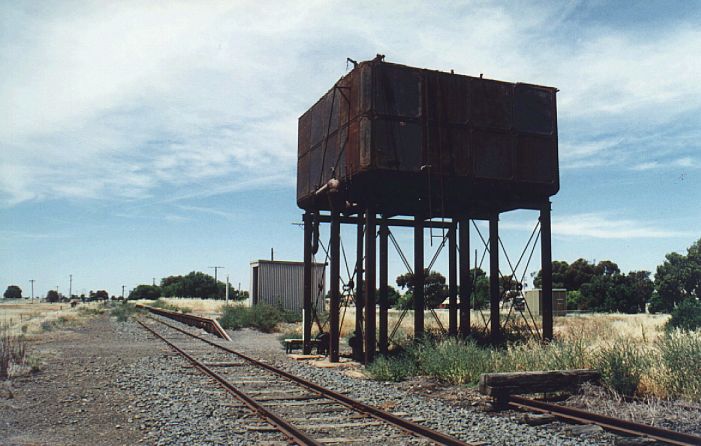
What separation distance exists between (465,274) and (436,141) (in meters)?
4.31

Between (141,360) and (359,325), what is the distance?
6124 mm

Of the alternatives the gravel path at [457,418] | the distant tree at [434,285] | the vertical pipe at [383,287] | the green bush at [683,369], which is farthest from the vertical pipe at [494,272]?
the distant tree at [434,285]

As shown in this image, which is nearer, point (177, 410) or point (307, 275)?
point (177, 410)

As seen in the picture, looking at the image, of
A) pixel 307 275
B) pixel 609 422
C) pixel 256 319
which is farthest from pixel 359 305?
pixel 256 319

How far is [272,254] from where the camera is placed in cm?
6469

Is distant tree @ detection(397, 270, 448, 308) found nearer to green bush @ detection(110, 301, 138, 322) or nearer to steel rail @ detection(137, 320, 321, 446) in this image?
green bush @ detection(110, 301, 138, 322)

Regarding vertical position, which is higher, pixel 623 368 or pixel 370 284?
pixel 370 284

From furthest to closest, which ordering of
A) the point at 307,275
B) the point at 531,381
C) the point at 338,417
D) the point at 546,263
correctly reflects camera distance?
the point at 307,275
the point at 546,263
the point at 531,381
the point at 338,417

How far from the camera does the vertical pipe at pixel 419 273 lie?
17.9m

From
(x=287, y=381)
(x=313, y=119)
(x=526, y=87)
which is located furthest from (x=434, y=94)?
(x=287, y=381)

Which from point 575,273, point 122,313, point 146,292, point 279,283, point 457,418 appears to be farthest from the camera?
point 146,292

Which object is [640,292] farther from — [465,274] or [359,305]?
[359,305]

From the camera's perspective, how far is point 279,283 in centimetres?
4253

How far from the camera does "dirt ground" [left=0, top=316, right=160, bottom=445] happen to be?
8648 millimetres
